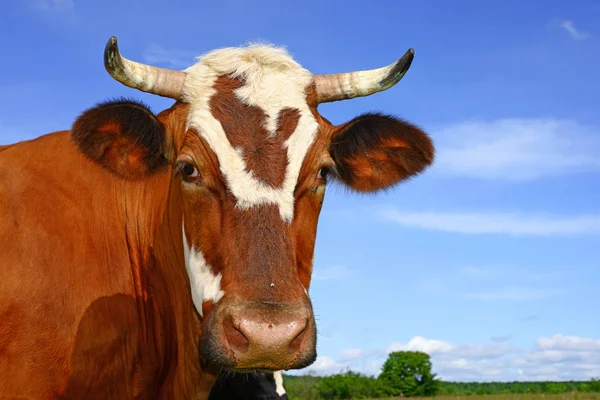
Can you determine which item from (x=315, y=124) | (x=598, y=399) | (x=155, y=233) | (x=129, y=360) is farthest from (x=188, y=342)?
(x=598, y=399)

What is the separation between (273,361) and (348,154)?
284 centimetres

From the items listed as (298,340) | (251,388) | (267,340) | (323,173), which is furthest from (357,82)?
(251,388)

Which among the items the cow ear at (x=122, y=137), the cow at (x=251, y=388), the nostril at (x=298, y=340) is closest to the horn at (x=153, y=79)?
the cow ear at (x=122, y=137)

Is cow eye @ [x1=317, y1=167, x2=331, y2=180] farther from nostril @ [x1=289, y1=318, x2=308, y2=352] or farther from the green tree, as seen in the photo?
the green tree

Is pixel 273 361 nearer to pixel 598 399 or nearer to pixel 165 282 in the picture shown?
pixel 165 282

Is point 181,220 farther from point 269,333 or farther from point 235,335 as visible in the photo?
point 269,333

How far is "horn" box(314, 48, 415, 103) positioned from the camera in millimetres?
6449

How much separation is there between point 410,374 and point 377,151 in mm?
84431

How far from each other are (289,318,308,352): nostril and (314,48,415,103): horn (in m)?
2.53

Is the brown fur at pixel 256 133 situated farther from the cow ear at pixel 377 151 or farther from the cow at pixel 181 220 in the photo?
the cow ear at pixel 377 151

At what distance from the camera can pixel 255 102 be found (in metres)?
5.55

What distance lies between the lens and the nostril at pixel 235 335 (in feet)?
14.9

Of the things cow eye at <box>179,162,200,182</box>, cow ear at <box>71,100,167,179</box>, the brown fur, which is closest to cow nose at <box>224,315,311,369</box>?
the brown fur

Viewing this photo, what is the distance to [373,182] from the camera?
23.7 ft
